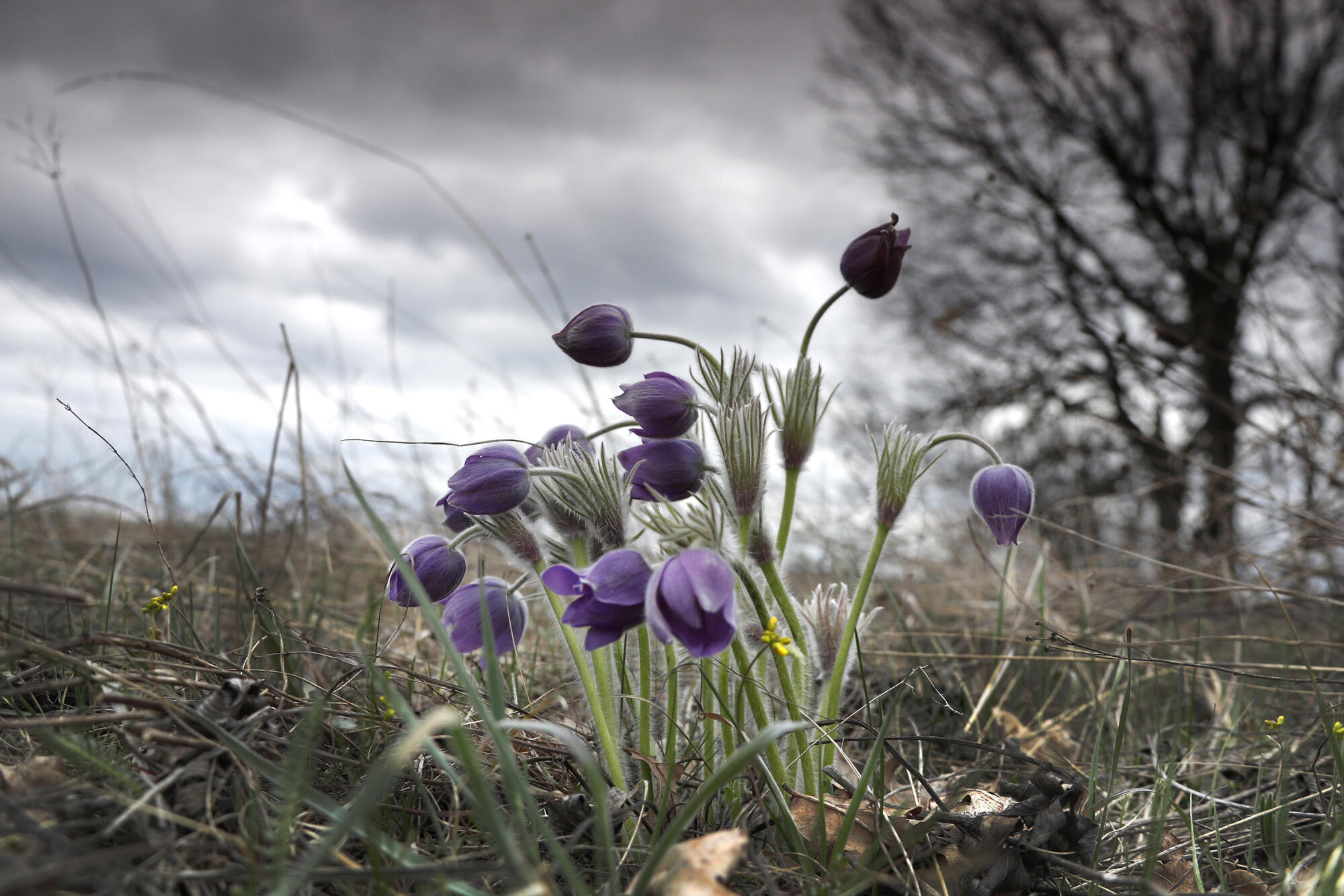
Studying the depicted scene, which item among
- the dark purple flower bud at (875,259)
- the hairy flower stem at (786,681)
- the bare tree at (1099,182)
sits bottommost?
the hairy flower stem at (786,681)

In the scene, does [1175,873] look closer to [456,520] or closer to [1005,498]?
[1005,498]

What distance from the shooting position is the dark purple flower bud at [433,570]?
103cm

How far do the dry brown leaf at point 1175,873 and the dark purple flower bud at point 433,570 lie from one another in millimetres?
919

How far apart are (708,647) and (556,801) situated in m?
0.33

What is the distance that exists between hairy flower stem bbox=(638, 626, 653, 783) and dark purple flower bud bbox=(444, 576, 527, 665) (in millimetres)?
162

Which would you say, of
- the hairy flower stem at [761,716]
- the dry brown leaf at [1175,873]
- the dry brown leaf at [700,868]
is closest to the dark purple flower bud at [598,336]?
the hairy flower stem at [761,716]

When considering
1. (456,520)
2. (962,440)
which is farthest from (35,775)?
(962,440)

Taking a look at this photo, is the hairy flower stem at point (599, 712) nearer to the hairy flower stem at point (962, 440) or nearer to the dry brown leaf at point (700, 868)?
the dry brown leaf at point (700, 868)

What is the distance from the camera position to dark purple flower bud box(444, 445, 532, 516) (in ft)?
3.06

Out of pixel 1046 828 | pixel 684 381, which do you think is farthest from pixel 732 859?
pixel 684 381

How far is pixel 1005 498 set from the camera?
3.55ft

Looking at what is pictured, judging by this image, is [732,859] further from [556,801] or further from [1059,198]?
[1059,198]

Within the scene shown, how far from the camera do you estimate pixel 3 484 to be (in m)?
2.65

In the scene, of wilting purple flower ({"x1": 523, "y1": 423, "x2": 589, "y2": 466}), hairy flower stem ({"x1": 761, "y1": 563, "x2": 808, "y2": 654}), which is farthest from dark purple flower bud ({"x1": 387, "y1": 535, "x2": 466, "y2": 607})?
hairy flower stem ({"x1": 761, "y1": 563, "x2": 808, "y2": 654})
